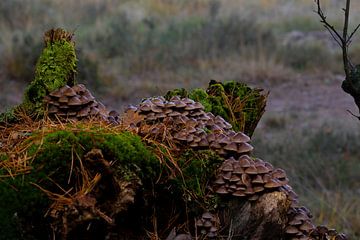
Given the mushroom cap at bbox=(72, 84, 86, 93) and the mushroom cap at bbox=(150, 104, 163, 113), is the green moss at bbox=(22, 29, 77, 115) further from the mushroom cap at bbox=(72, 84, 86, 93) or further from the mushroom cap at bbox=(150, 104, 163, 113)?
the mushroom cap at bbox=(150, 104, 163, 113)

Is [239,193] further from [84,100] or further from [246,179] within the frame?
[84,100]

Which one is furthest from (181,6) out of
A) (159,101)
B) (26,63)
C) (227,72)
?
(159,101)

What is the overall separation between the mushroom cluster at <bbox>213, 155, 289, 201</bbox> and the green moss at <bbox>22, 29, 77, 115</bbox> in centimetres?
88

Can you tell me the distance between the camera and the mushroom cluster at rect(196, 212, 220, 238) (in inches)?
99.9

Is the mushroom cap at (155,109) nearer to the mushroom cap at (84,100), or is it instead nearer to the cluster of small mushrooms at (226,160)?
the cluster of small mushrooms at (226,160)

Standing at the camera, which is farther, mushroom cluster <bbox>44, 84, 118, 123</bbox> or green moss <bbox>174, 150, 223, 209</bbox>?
mushroom cluster <bbox>44, 84, 118, 123</bbox>

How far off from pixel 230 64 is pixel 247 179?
11326 mm

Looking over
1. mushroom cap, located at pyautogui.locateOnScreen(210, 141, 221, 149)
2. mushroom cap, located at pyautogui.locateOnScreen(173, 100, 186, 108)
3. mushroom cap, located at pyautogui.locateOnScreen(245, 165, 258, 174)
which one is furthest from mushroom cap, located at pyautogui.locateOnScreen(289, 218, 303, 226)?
mushroom cap, located at pyautogui.locateOnScreen(173, 100, 186, 108)

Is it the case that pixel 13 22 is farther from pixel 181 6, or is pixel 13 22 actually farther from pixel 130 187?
pixel 130 187

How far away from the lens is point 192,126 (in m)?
2.79

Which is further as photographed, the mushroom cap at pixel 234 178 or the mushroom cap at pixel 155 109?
the mushroom cap at pixel 155 109

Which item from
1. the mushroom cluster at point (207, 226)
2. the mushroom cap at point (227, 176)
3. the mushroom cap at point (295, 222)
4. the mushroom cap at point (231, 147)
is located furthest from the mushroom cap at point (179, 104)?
the mushroom cap at point (295, 222)

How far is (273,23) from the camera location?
710 inches

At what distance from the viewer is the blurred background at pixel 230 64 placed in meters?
8.54
